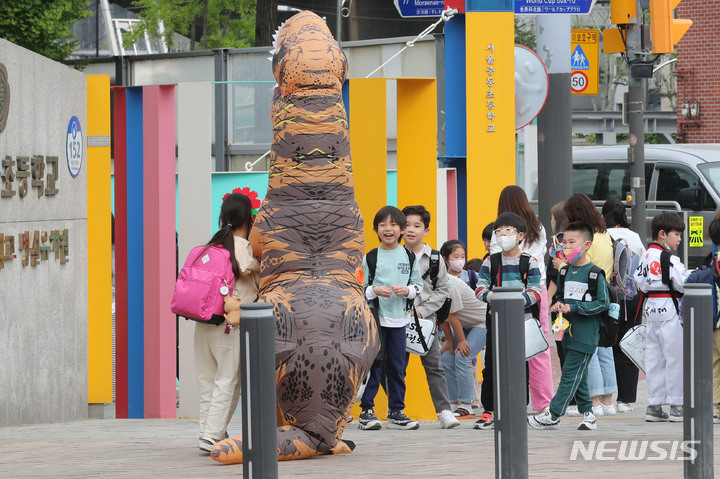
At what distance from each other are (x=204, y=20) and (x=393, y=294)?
69.2 feet

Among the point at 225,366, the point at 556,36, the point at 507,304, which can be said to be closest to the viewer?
the point at 507,304

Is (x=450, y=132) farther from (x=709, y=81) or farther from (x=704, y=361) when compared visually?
(x=709, y=81)

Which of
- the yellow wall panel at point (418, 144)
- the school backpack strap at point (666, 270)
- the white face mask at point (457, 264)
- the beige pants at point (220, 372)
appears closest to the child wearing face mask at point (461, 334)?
the white face mask at point (457, 264)

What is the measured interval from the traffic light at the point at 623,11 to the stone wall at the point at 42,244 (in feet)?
21.7

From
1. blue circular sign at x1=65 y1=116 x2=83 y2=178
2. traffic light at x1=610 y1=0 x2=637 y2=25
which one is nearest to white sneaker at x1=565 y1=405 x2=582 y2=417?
blue circular sign at x1=65 y1=116 x2=83 y2=178

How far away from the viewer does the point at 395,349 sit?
8.34 metres

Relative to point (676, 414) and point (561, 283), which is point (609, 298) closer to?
point (561, 283)

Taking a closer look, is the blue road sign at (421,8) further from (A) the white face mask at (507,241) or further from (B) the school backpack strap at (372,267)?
(A) the white face mask at (507,241)

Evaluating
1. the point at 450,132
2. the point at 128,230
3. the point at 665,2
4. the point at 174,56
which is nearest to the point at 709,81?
the point at 174,56

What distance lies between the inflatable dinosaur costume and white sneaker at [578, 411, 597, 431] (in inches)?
69.0

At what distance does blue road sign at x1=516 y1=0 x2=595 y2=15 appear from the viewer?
10.7m

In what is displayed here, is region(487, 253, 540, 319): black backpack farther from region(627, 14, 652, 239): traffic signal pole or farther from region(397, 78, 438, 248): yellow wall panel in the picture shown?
region(627, 14, 652, 239): traffic signal pole

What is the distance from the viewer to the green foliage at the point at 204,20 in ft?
91.6

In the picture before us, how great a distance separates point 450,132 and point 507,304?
546 centimetres
